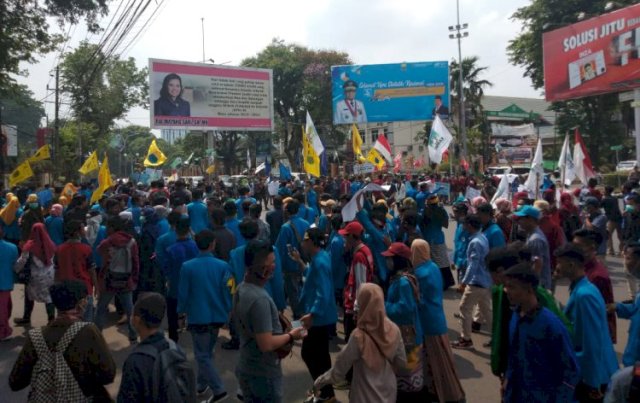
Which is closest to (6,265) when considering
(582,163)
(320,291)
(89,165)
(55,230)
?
(55,230)

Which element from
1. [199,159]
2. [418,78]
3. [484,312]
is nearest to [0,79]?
[484,312]

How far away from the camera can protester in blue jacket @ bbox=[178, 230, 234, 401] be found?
5195 millimetres

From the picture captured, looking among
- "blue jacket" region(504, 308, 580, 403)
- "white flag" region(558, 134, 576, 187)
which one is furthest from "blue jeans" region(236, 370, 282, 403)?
"white flag" region(558, 134, 576, 187)

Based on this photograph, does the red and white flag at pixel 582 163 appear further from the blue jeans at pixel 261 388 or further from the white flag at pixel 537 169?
the blue jeans at pixel 261 388

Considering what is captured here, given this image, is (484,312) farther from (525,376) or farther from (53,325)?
(53,325)

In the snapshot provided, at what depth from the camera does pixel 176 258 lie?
6289mm

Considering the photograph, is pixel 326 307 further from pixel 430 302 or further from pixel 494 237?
pixel 494 237

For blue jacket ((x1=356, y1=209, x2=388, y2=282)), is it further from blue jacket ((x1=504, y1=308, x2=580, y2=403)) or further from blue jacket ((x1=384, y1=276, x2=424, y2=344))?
blue jacket ((x1=504, y1=308, x2=580, y2=403))

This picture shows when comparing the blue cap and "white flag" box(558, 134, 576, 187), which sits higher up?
"white flag" box(558, 134, 576, 187)

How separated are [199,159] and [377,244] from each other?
45.0 m

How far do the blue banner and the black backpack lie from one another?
30320mm

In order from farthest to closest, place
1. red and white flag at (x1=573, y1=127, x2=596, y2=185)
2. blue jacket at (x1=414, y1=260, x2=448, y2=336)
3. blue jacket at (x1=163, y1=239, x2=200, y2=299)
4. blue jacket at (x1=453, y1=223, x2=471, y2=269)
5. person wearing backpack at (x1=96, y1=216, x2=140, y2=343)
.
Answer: red and white flag at (x1=573, y1=127, x2=596, y2=185) → blue jacket at (x1=453, y1=223, x2=471, y2=269) → person wearing backpack at (x1=96, y1=216, x2=140, y2=343) → blue jacket at (x1=163, y1=239, x2=200, y2=299) → blue jacket at (x1=414, y1=260, x2=448, y2=336)

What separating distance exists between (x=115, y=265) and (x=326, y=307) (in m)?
3.15

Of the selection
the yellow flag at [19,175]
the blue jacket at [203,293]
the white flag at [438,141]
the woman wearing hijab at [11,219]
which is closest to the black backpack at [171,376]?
the blue jacket at [203,293]
